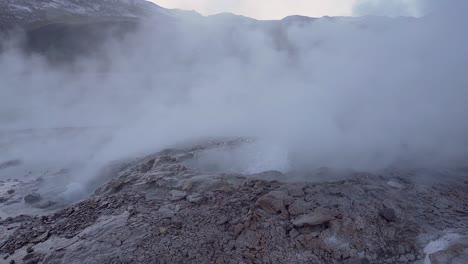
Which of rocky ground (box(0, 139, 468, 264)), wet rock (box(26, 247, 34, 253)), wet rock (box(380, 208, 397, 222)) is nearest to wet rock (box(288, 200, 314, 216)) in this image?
rocky ground (box(0, 139, 468, 264))

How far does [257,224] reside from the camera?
292 centimetres

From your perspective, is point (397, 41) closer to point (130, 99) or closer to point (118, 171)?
point (118, 171)

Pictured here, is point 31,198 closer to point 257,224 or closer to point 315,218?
point 257,224

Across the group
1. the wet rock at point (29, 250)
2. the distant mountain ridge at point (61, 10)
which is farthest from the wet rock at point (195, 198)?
the distant mountain ridge at point (61, 10)

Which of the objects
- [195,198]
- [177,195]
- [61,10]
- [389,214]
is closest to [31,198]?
[177,195]

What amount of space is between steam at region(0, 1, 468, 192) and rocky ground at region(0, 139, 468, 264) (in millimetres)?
841

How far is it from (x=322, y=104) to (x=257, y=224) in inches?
118

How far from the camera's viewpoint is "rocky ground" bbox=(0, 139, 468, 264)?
8.92 feet

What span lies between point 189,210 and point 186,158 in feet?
4.43

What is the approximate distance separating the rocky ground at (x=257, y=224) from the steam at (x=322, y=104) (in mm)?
841

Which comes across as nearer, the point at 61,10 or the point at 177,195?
the point at 177,195

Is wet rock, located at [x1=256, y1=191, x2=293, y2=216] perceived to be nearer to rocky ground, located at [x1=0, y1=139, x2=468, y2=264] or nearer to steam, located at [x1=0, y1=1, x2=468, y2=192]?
rocky ground, located at [x1=0, y1=139, x2=468, y2=264]

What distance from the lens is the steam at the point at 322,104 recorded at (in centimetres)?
470

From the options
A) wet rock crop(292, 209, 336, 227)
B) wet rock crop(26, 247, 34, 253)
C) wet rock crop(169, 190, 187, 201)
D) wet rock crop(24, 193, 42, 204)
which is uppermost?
wet rock crop(292, 209, 336, 227)
